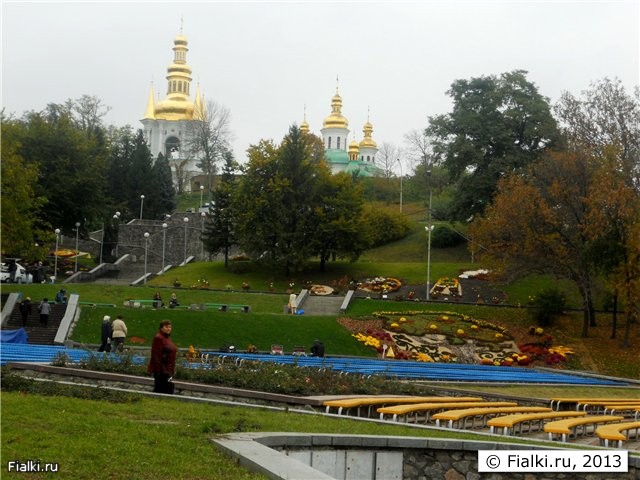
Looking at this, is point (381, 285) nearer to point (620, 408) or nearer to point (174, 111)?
point (620, 408)

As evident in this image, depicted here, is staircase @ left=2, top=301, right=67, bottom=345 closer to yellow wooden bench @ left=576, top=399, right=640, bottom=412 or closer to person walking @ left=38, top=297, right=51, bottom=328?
person walking @ left=38, top=297, right=51, bottom=328

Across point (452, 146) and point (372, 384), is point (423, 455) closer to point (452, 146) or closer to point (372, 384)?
point (372, 384)

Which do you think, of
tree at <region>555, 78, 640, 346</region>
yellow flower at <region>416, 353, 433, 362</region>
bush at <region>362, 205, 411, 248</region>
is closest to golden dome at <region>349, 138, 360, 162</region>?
bush at <region>362, 205, 411, 248</region>

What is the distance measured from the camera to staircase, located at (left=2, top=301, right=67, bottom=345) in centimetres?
3184

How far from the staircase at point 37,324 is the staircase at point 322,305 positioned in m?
12.2

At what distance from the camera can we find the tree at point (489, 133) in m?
56.7

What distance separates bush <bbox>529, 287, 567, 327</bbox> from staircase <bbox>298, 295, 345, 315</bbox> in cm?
920

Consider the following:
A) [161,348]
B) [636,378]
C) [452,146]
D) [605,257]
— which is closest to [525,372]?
[636,378]

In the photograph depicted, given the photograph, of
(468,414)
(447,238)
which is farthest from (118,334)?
(447,238)

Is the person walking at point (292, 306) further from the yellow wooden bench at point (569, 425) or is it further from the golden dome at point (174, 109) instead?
the golden dome at point (174, 109)

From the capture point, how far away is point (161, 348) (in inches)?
595

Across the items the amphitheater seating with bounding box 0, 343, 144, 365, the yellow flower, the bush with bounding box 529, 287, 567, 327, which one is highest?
the bush with bounding box 529, 287, 567, 327

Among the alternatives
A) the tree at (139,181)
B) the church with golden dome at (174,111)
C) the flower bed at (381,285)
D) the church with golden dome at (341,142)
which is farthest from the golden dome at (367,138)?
the flower bed at (381,285)

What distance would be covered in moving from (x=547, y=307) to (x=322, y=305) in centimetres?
1052
